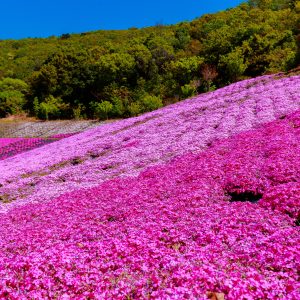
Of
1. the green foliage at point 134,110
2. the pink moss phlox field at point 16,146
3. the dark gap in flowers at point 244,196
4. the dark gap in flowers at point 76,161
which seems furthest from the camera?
the green foliage at point 134,110

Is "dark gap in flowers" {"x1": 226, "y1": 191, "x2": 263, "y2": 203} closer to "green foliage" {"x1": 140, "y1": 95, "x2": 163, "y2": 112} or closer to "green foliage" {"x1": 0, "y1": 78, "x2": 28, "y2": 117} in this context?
"green foliage" {"x1": 140, "y1": 95, "x2": 163, "y2": 112}

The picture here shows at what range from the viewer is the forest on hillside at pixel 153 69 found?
66938 millimetres

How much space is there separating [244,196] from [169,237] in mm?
4130

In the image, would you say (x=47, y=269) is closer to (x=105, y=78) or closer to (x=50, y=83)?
(x=105, y=78)

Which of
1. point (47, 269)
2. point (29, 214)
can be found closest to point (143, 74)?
point (29, 214)

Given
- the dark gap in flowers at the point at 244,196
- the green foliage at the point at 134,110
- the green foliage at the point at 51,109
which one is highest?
the green foliage at the point at 51,109

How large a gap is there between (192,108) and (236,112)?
25.5 ft

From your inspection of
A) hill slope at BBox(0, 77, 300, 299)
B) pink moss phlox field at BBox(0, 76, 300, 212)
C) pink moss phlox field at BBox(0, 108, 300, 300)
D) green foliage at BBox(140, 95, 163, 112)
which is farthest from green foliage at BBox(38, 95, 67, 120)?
pink moss phlox field at BBox(0, 108, 300, 300)

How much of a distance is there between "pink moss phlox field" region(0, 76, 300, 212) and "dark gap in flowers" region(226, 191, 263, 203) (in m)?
6.73

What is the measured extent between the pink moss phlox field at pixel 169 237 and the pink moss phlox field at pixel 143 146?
10.6 feet

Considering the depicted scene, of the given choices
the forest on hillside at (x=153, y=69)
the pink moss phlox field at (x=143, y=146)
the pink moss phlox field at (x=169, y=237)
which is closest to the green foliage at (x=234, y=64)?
the forest on hillside at (x=153, y=69)

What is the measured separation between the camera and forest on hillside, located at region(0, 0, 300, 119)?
66.9 metres

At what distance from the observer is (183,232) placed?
8.98 meters

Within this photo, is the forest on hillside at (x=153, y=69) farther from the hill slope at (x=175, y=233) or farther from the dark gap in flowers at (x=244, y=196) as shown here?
the dark gap in flowers at (x=244, y=196)
